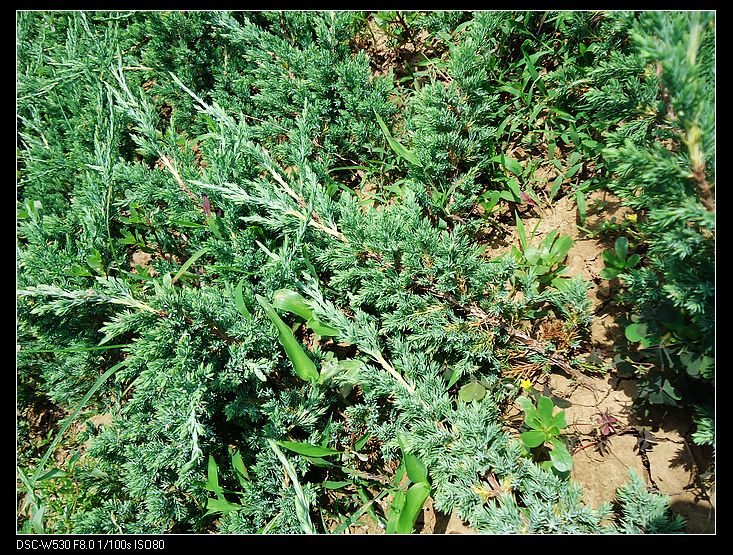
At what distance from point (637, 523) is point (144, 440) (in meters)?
2.21

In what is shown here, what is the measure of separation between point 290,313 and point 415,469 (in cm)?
106

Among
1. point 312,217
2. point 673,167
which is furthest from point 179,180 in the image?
point 673,167

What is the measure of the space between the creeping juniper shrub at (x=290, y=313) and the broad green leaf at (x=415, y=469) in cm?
4

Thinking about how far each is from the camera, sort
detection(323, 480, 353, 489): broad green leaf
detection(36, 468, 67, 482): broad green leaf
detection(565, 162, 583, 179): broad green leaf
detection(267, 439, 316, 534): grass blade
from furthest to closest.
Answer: detection(565, 162, 583, 179): broad green leaf, detection(36, 468, 67, 482): broad green leaf, detection(323, 480, 353, 489): broad green leaf, detection(267, 439, 316, 534): grass blade

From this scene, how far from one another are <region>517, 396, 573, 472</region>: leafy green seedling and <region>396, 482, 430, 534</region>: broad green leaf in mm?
499

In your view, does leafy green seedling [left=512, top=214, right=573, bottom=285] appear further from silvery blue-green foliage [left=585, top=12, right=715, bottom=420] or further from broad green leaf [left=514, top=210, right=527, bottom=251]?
silvery blue-green foliage [left=585, top=12, right=715, bottom=420]

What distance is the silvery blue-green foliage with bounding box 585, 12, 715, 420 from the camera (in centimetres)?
164

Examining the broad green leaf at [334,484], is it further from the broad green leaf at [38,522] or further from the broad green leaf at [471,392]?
the broad green leaf at [38,522]

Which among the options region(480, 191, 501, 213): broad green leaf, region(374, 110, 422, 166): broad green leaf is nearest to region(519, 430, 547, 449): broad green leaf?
region(480, 191, 501, 213): broad green leaf

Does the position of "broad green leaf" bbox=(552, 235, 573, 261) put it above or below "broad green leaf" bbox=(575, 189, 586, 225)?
below

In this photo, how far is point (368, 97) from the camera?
3107mm

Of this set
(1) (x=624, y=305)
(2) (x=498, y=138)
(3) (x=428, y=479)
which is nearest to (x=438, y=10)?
(2) (x=498, y=138)

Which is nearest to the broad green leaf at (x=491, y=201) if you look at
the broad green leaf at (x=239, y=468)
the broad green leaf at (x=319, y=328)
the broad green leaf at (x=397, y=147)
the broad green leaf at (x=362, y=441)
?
the broad green leaf at (x=397, y=147)

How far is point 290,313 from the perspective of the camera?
2.75 meters
